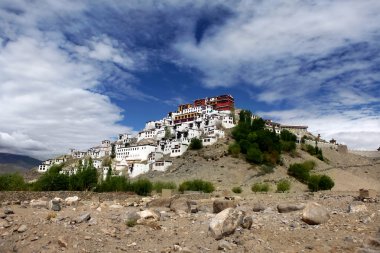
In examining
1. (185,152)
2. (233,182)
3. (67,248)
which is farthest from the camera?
(185,152)

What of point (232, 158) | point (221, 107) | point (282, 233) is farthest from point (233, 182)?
point (282, 233)

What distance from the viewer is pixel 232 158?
296 feet

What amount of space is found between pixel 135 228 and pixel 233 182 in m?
61.6

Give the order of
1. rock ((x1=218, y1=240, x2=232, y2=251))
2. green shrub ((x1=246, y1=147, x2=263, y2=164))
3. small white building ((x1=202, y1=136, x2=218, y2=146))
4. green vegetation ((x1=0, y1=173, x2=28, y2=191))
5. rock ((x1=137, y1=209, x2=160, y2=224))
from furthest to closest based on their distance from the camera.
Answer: small white building ((x1=202, y1=136, x2=218, y2=146))
green shrub ((x1=246, y1=147, x2=263, y2=164))
green vegetation ((x1=0, y1=173, x2=28, y2=191))
rock ((x1=137, y1=209, x2=160, y2=224))
rock ((x1=218, y1=240, x2=232, y2=251))

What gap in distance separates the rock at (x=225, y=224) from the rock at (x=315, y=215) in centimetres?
262

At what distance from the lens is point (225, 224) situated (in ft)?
44.3

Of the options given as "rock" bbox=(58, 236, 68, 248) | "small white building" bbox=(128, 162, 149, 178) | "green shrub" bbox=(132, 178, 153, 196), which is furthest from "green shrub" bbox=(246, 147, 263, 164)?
"rock" bbox=(58, 236, 68, 248)

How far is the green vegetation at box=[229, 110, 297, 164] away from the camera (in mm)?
90750

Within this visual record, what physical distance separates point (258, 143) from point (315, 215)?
84.1 meters

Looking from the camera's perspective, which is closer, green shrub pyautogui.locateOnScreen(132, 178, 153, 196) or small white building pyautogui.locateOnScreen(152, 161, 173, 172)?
green shrub pyautogui.locateOnScreen(132, 178, 153, 196)

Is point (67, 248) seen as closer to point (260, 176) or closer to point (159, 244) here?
point (159, 244)

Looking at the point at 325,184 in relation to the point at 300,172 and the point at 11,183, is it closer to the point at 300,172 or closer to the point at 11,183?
the point at 300,172

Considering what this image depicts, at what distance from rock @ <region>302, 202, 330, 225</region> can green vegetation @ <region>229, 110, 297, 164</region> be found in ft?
245

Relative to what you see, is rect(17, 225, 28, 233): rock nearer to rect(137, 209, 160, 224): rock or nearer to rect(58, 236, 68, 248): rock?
rect(58, 236, 68, 248): rock
